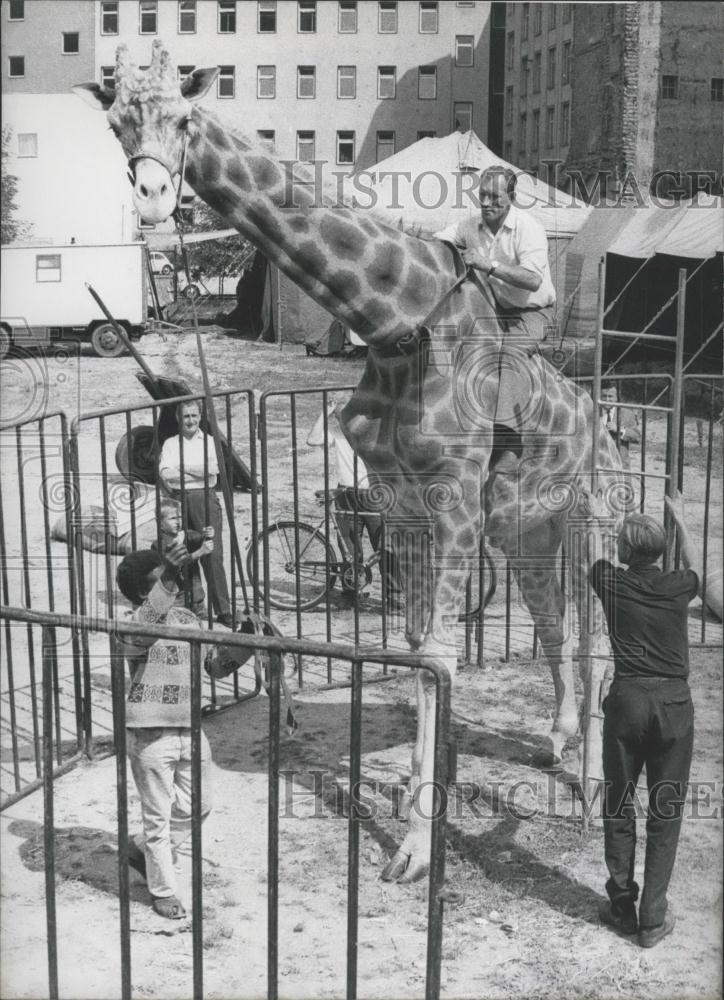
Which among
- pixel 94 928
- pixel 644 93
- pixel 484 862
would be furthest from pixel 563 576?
pixel 644 93

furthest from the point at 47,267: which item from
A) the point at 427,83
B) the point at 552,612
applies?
the point at 552,612

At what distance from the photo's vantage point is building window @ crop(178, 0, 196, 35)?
290 inches

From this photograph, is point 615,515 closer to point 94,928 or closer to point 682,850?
point 682,850

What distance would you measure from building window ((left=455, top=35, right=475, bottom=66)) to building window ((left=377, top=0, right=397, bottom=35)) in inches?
15.5

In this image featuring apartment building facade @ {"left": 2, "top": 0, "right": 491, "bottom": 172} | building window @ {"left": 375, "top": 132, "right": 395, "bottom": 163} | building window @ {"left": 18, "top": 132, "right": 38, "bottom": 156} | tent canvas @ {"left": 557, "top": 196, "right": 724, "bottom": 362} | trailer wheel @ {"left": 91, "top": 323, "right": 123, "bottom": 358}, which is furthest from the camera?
tent canvas @ {"left": 557, "top": 196, "right": 724, "bottom": 362}

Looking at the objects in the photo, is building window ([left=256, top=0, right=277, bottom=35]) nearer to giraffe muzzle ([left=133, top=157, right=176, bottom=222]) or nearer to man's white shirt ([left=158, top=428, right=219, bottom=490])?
man's white shirt ([left=158, top=428, right=219, bottom=490])

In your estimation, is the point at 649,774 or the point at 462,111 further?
the point at 462,111

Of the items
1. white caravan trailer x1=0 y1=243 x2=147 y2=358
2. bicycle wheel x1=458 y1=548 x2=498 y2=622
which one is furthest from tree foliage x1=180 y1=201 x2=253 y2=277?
bicycle wheel x1=458 y1=548 x2=498 y2=622

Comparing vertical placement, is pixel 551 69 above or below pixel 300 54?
above

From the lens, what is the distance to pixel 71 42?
6.84 metres

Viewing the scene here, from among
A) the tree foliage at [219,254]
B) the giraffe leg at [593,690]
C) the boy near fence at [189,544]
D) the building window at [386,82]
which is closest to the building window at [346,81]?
the building window at [386,82]

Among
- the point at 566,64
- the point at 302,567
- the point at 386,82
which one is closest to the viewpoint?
the point at 386,82

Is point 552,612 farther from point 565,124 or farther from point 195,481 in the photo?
point 565,124

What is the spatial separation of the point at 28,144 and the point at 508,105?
15.2 feet
